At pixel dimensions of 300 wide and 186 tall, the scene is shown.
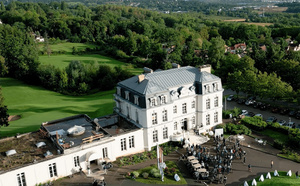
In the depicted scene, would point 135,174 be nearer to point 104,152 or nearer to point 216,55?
point 104,152

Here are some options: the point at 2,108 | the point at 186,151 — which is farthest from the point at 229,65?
the point at 2,108

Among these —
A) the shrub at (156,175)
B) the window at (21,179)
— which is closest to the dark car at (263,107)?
the shrub at (156,175)

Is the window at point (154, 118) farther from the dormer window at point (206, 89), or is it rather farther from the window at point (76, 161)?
the window at point (76, 161)

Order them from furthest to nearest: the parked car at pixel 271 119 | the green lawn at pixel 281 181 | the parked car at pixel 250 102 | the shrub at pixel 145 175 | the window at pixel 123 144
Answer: the parked car at pixel 250 102 → the parked car at pixel 271 119 → the window at pixel 123 144 → the shrub at pixel 145 175 → the green lawn at pixel 281 181

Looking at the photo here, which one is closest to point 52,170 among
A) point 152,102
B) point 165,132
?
point 152,102

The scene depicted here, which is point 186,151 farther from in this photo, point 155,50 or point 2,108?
point 155,50
